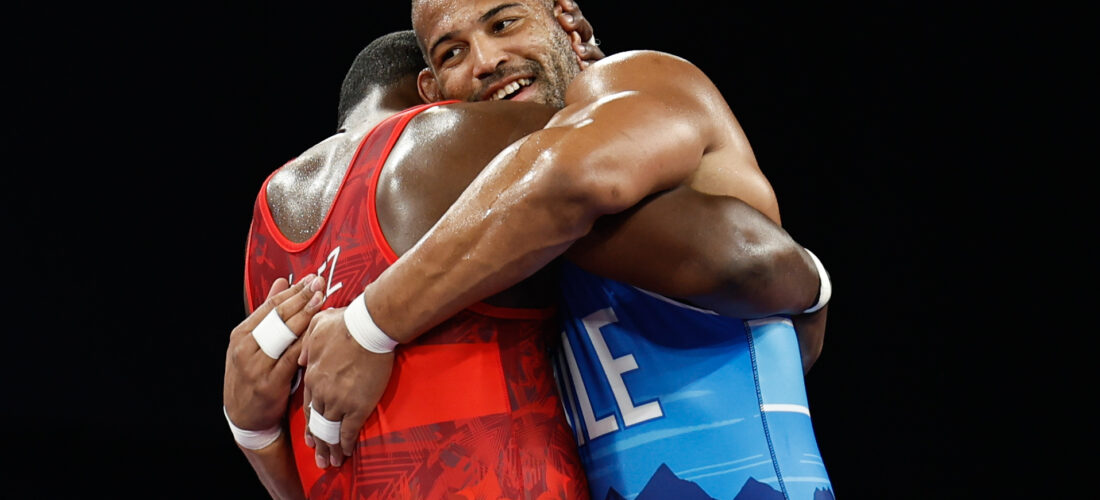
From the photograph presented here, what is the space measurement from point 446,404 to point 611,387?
0.23 meters

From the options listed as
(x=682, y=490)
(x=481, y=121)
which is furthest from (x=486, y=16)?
(x=682, y=490)

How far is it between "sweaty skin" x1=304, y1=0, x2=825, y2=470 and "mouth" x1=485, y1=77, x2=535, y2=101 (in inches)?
17.0

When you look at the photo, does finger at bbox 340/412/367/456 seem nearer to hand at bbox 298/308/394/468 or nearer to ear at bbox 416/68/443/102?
hand at bbox 298/308/394/468

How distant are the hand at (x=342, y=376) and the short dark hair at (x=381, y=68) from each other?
750 mm

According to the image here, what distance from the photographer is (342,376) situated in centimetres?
121

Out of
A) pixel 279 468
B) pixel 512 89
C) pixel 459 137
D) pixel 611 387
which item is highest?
pixel 459 137

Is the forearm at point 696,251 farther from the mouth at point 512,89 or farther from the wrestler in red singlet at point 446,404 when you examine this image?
the mouth at point 512,89

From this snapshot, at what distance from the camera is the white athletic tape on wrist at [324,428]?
125 centimetres

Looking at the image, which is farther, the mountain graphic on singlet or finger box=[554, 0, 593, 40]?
finger box=[554, 0, 593, 40]

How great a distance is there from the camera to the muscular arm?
1090mm

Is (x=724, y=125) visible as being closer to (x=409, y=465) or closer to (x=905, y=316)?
(x=409, y=465)

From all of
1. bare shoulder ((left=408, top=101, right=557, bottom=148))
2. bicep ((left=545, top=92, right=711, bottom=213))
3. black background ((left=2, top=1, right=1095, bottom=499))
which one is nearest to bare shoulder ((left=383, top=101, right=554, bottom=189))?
bare shoulder ((left=408, top=101, right=557, bottom=148))

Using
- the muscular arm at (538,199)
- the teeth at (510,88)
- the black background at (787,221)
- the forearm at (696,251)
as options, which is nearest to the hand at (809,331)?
the forearm at (696,251)

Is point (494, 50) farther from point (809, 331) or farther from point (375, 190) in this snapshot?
point (809, 331)
